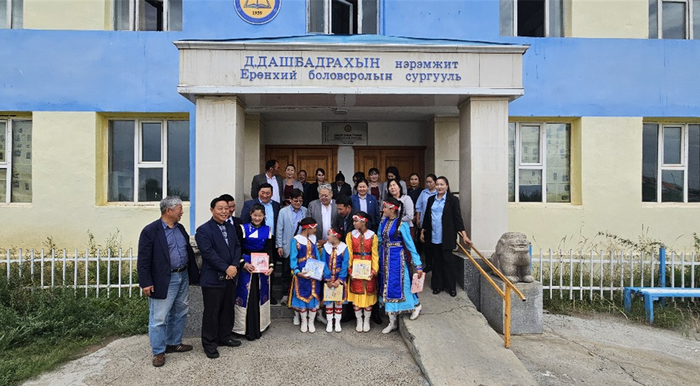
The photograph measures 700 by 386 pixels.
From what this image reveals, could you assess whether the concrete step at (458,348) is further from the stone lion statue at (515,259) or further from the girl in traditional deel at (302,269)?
the girl in traditional deel at (302,269)

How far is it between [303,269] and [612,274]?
5099 mm

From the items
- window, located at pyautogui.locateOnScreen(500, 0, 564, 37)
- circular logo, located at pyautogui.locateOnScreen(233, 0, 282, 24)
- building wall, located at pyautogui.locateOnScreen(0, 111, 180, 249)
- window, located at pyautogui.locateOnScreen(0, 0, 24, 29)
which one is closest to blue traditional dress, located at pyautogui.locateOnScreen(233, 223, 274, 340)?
building wall, located at pyautogui.locateOnScreen(0, 111, 180, 249)

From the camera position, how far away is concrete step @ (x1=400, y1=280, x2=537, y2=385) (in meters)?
4.04

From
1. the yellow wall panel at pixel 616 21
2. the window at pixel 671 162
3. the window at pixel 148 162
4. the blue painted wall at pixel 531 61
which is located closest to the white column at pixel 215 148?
the blue painted wall at pixel 531 61

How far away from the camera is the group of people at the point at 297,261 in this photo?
4449 mm

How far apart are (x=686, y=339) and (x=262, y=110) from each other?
23.7 feet


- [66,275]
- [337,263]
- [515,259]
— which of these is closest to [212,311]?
[337,263]

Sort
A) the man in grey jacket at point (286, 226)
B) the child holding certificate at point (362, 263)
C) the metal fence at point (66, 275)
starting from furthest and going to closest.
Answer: the metal fence at point (66, 275) < the man in grey jacket at point (286, 226) < the child holding certificate at point (362, 263)

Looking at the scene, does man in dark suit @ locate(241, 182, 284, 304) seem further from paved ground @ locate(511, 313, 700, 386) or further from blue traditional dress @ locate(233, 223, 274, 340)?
paved ground @ locate(511, 313, 700, 386)

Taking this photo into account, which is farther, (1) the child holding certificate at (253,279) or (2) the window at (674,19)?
(2) the window at (674,19)

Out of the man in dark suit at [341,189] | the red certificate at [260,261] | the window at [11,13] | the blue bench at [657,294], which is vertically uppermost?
the window at [11,13]

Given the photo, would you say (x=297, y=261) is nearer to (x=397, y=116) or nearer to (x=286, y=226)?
(x=286, y=226)

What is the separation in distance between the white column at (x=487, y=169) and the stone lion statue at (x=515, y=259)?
2.07ft

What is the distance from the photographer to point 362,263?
5.13m
